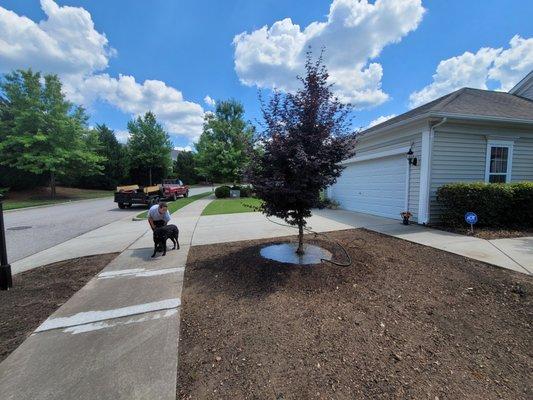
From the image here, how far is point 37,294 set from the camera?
4082mm

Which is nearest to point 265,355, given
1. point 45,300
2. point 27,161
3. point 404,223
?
point 45,300

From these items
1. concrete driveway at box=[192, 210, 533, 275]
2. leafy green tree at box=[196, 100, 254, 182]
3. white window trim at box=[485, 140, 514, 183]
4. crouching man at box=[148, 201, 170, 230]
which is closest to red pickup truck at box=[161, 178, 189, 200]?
leafy green tree at box=[196, 100, 254, 182]

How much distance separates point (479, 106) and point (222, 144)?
1910 centimetres

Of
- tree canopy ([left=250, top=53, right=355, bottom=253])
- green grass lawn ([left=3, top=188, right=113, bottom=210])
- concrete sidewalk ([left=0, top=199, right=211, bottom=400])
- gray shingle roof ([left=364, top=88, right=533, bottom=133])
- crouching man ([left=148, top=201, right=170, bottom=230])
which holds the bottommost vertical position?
green grass lawn ([left=3, top=188, right=113, bottom=210])

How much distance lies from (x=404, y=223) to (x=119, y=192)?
15.1 metres

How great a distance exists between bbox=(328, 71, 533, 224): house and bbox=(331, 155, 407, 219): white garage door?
36 millimetres

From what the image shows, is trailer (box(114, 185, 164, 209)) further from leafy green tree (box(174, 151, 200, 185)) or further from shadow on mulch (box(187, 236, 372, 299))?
leafy green tree (box(174, 151, 200, 185))

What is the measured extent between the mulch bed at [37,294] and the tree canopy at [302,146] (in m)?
3.35

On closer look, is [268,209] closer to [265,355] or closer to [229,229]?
[265,355]

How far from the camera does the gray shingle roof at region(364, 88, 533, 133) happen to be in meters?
8.30

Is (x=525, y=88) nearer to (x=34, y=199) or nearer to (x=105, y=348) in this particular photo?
(x=105, y=348)

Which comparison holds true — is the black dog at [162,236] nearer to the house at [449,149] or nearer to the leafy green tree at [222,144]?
the house at [449,149]

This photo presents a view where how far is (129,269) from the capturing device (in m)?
5.10

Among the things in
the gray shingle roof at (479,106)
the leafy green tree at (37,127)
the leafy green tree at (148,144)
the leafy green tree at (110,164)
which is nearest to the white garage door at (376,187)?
the gray shingle roof at (479,106)
